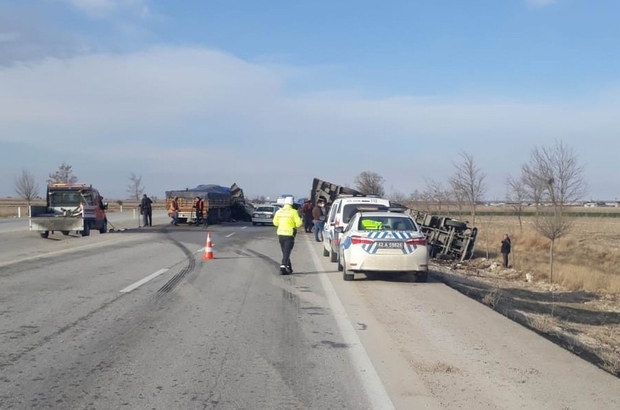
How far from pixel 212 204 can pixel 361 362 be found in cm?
3709

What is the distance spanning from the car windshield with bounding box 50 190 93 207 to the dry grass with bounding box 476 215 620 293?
19.2 metres

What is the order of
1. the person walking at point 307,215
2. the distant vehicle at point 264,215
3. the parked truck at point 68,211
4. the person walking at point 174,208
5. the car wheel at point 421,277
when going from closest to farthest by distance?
the car wheel at point 421,277 < the parked truck at point 68,211 < the person walking at point 307,215 < the person walking at point 174,208 < the distant vehicle at point 264,215

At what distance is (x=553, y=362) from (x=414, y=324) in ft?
8.02

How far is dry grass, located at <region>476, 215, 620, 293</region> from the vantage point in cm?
2302

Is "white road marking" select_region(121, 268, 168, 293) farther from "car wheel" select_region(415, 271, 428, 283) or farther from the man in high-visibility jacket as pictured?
"car wheel" select_region(415, 271, 428, 283)

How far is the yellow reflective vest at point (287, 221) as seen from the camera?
51.0 feet

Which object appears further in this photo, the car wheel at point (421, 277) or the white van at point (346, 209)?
the white van at point (346, 209)

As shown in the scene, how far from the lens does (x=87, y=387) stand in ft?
20.3

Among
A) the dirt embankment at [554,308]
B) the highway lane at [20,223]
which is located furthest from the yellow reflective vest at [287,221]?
the highway lane at [20,223]

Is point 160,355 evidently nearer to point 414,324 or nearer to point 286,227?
point 414,324

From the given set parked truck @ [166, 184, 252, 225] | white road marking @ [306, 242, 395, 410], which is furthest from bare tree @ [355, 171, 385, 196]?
white road marking @ [306, 242, 395, 410]

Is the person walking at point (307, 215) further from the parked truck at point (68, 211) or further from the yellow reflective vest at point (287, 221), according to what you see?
the yellow reflective vest at point (287, 221)

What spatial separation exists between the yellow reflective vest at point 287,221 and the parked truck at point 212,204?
2680 cm

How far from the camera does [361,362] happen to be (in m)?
7.27
